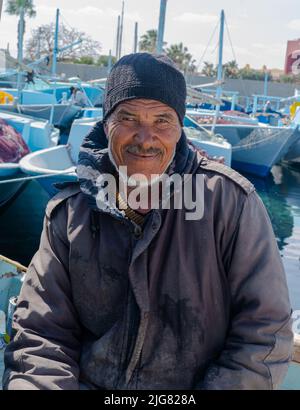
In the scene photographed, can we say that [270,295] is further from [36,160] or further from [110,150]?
[36,160]

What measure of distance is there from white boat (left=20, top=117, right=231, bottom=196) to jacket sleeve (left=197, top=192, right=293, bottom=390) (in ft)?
16.9

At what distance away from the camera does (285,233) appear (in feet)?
37.0

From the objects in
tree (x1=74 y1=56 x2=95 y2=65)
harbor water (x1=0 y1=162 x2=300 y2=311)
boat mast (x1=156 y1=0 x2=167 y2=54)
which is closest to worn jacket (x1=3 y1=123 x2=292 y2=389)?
harbor water (x1=0 y1=162 x2=300 y2=311)

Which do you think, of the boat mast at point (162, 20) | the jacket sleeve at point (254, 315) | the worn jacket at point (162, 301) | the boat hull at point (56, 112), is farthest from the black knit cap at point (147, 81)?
the boat hull at point (56, 112)

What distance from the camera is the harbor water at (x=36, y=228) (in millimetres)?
8289

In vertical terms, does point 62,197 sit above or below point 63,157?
above

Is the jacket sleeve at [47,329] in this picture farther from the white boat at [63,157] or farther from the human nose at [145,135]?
the white boat at [63,157]

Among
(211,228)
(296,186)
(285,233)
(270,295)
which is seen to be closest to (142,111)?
(211,228)

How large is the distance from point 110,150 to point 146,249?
1.38ft

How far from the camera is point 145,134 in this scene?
188 centimetres

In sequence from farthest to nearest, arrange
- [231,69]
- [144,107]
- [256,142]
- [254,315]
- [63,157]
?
[231,69], [256,142], [63,157], [144,107], [254,315]

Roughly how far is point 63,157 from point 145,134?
7.82 metres

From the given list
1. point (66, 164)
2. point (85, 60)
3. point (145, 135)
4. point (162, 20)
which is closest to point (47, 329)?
point (145, 135)

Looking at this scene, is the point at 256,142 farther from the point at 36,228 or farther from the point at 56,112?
the point at 36,228
